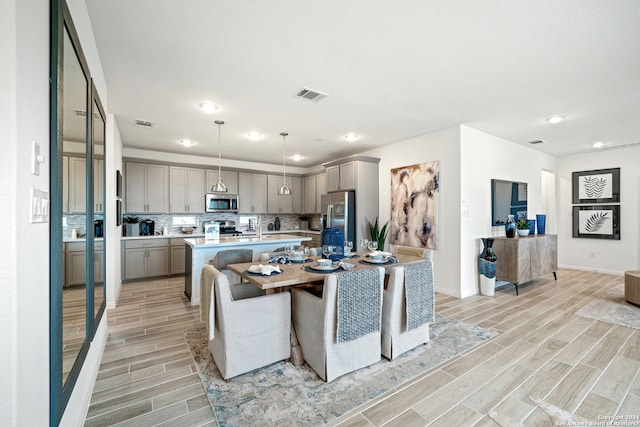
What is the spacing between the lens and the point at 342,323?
2.13m

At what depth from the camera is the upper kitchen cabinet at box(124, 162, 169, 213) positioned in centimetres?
549

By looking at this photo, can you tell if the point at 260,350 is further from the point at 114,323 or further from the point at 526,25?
the point at 526,25

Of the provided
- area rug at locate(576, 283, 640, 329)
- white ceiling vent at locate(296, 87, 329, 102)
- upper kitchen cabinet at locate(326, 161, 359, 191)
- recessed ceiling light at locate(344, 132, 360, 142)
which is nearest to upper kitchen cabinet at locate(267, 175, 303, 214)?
upper kitchen cabinet at locate(326, 161, 359, 191)

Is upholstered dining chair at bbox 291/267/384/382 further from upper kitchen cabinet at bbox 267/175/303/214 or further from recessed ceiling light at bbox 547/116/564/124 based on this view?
upper kitchen cabinet at bbox 267/175/303/214

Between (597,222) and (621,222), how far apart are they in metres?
0.37

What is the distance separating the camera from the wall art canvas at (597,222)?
566 centimetres

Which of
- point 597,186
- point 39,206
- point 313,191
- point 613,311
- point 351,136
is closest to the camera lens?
point 39,206

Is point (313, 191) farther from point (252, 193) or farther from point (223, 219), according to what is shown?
point (223, 219)

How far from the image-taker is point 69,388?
136cm

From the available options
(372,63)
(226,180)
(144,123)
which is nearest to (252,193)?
(226,180)

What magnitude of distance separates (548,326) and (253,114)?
4.34 m

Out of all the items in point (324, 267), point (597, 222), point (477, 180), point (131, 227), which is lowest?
point (324, 267)

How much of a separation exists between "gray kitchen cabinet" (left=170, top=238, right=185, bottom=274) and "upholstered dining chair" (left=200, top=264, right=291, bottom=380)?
147 inches

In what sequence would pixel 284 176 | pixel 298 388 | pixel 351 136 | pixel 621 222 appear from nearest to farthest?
1. pixel 298 388
2. pixel 351 136
3. pixel 621 222
4. pixel 284 176
